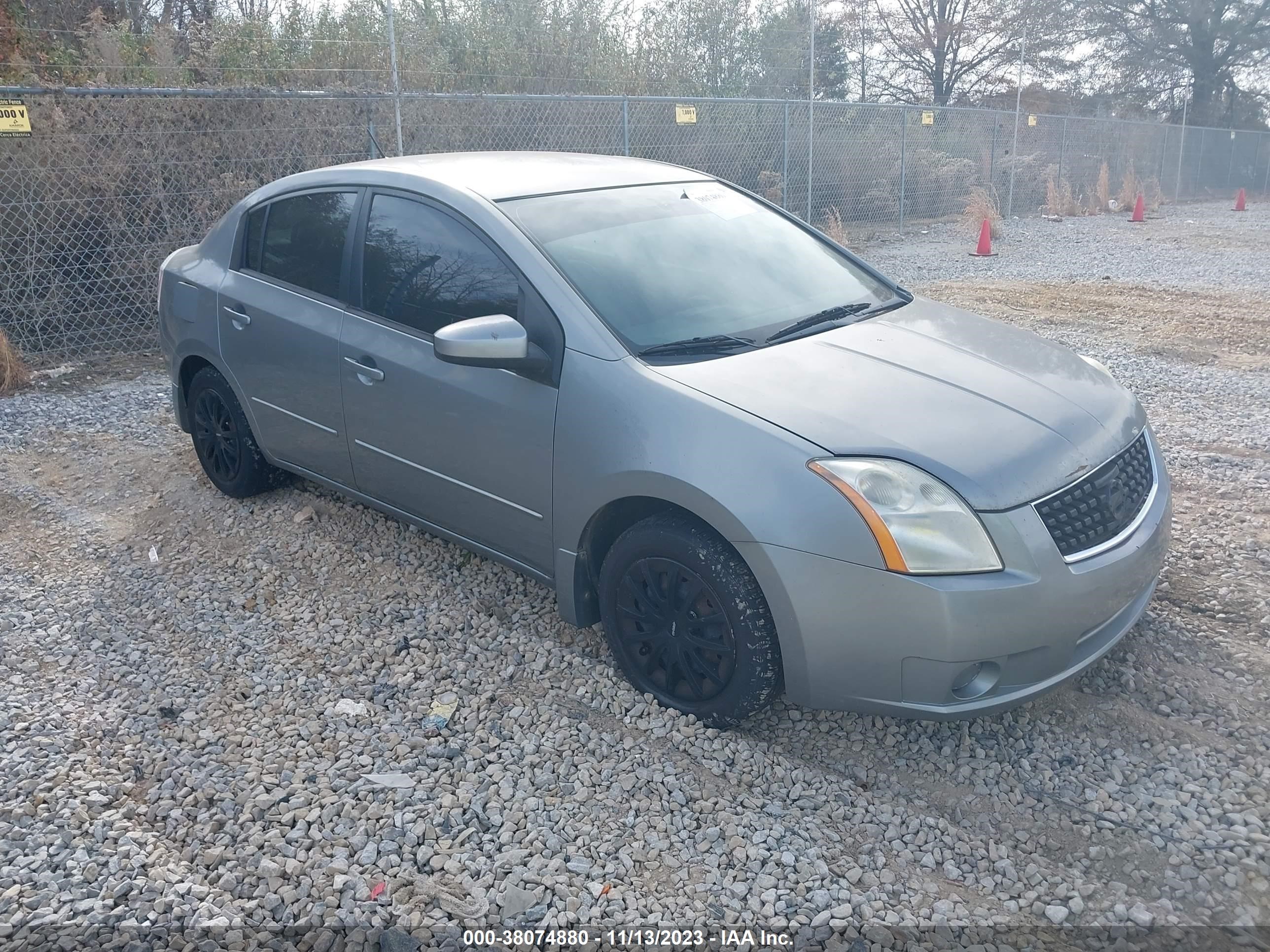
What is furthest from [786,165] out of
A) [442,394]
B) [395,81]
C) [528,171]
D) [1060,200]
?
[442,394]

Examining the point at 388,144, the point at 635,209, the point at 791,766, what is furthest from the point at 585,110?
the point at 791,766

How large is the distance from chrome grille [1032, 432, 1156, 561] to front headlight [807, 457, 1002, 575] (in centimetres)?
25

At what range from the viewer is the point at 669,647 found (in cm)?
334

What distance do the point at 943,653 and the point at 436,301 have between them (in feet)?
7.41

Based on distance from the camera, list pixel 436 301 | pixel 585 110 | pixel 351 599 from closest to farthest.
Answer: pixel 436 301, pixel 351 599, pixel 585 110

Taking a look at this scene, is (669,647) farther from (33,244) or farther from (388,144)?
(388,144)

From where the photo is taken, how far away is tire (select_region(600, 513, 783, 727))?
10.1ft

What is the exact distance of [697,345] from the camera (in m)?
3.52

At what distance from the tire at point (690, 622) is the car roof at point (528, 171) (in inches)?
60.3

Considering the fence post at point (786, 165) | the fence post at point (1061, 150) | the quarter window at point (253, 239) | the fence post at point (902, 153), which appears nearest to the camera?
the quarter window at point (253, 239)

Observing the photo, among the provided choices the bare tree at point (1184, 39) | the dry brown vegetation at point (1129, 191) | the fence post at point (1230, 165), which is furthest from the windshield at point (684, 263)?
the bare tree at point (1184, 39)

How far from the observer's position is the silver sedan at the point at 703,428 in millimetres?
2898

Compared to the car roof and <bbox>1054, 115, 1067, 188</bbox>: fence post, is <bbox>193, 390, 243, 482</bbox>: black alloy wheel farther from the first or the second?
<bbox>1054, 115, 1067, 188</bbox>: fence post

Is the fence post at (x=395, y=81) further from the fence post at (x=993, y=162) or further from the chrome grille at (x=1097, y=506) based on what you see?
the fence post at (x=993, y=162)
